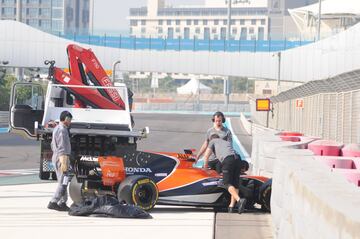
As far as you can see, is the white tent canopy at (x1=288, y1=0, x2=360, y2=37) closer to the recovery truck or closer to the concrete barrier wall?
the recovery truck

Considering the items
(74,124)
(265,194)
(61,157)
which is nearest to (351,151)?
(265,194)

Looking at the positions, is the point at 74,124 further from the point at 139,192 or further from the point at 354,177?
the point at 354,177

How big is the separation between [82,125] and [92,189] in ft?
12.5

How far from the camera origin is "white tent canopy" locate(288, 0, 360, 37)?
11325 centimetres

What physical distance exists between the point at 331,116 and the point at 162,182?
1096cm

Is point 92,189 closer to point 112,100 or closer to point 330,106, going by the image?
point 112,100

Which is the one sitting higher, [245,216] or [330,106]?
[330,106]

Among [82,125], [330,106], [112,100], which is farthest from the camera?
[330,106]

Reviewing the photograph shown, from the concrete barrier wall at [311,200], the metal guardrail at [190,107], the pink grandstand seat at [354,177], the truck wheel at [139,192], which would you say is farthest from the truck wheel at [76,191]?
the metal guardrail at [190,107]

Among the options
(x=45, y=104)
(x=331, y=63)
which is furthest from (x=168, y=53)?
(x=45, y=104)

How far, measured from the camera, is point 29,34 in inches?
3600

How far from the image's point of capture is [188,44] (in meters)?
91.2

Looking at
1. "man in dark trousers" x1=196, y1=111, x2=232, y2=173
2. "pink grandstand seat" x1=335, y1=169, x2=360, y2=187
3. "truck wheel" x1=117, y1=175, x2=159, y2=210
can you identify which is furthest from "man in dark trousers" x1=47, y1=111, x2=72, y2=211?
"pink grandstand seat" x1=335, y1=169, x2=360, y2=187

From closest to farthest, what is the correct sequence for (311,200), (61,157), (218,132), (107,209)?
(311,200)
(107,209)
(61,157)
(218,132)
